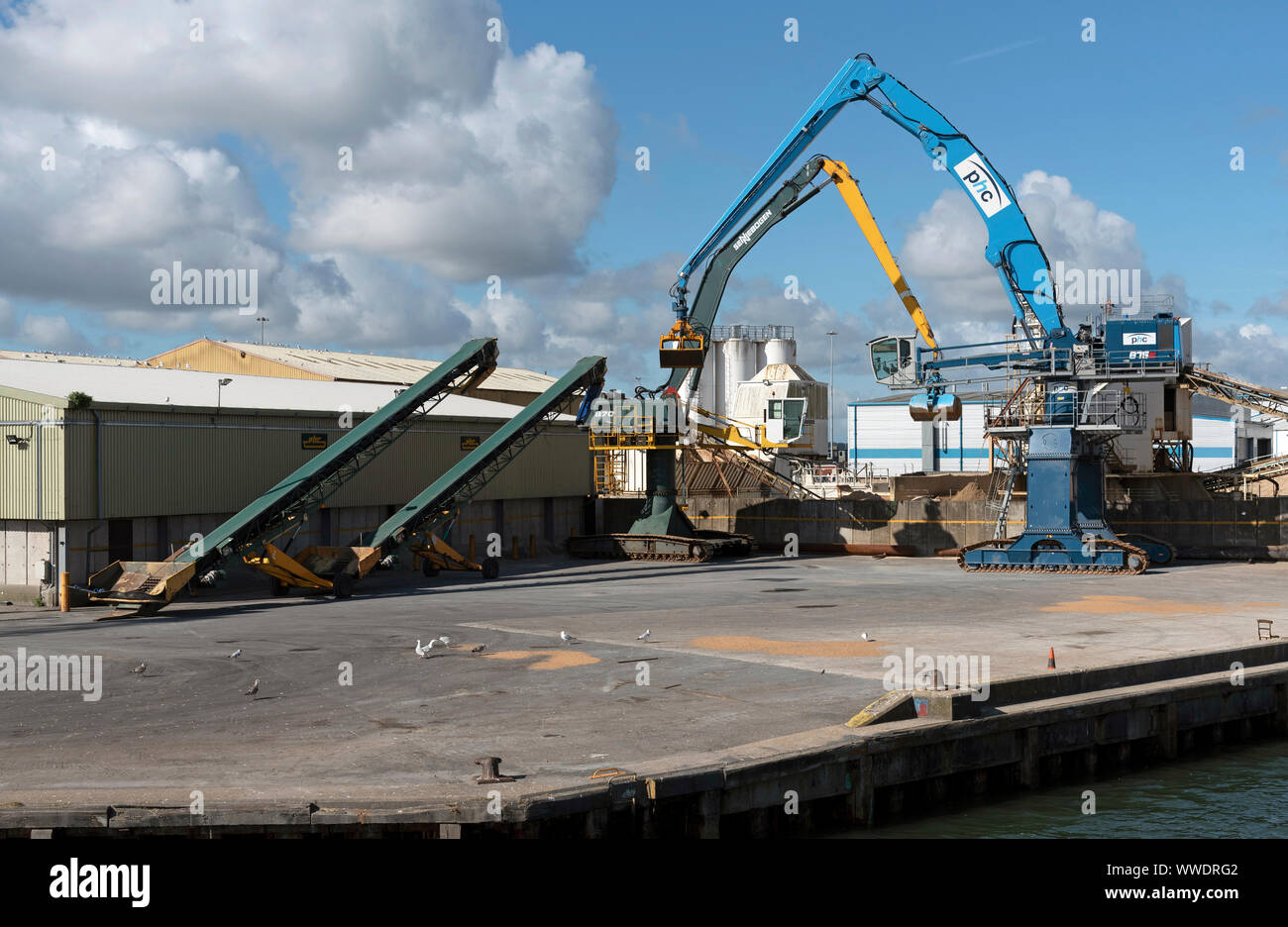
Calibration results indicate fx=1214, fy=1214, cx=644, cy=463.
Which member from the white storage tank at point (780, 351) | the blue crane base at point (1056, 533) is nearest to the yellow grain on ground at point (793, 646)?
the blue crane base at point (1056, 533)

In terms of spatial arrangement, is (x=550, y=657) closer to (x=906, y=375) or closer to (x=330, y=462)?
(x=330, y=462)

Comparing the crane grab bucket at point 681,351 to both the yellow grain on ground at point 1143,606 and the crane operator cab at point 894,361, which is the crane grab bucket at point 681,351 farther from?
the yellow grain on ground at point 1143,606

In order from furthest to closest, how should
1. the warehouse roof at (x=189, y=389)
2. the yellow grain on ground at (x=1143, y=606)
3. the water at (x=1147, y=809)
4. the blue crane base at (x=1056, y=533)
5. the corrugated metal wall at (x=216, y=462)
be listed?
1. the blue crane base at (x=1056, y=533)
2. the warehouse roof at (x=189, y=389)
3. the corrugated metal wall at (x=216, y=462)
4. the yellow grain on ground at (x=1143, y=606)
5. the water at (x=1147, y=809)

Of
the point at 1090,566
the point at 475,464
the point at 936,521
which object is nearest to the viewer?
the point at 475,464

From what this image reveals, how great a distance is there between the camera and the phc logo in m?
44.8

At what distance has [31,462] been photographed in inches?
1337

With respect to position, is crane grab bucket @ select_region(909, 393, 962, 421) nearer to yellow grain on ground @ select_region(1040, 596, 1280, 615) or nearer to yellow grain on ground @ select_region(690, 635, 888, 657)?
yellow grain on ground @ select_region(1040, 596, 1280, 615)

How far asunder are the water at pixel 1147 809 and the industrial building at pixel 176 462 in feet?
85.8

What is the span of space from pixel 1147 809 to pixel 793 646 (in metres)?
8.70

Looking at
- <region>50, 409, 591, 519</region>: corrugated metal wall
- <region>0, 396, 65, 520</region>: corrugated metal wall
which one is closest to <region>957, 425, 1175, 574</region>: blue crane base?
<region>50, 409, 591, 519</region>: corrugated metal wall

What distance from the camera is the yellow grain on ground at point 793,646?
2444 centimetres

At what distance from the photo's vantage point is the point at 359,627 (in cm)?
2866

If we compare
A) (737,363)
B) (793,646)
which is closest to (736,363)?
(737,363)
